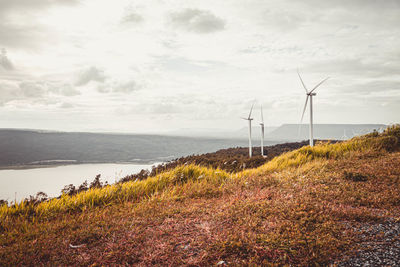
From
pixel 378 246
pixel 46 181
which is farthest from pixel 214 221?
pixel 46 181

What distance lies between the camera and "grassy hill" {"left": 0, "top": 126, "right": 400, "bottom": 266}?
148 inches

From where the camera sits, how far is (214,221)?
495cm

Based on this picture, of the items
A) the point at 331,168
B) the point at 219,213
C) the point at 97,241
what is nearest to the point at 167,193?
the point at 219,213

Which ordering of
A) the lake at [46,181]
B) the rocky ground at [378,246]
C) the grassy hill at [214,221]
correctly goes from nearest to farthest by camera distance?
the rocky ground at [378,246]
the grassy hill at [214,221]
the lake at [46,181]

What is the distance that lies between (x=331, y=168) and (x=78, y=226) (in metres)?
8.97

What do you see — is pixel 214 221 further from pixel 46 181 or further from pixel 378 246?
pixel 46 181

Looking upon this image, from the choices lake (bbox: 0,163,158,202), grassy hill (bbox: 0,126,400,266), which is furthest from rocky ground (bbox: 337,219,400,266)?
lake (bbox: 0,163,158,202)

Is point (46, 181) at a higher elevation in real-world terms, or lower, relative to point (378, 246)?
lower

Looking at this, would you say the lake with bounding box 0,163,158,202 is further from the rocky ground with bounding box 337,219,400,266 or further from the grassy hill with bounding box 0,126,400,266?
the rocky ground with bounding box 337,219,400,266

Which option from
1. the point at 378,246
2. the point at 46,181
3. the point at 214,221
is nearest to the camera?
the point at 378,246

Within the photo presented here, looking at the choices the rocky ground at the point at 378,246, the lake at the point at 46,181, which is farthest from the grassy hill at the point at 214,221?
the lake at the point at 46,181

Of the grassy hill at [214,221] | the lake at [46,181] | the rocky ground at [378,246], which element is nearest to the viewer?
the rocky ground at [378,246]

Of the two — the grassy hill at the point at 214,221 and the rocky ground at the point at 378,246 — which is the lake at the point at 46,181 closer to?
the grassy hill at the point at 214,221

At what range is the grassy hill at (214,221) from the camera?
12.3 feet
